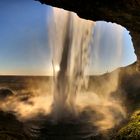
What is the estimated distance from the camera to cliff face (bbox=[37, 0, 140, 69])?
1035 cm

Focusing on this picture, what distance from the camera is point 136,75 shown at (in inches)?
1329

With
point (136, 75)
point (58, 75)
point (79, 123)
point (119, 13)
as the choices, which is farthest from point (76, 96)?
point (119, 13)

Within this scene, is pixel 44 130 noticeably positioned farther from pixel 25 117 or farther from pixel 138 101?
pixel 138 101

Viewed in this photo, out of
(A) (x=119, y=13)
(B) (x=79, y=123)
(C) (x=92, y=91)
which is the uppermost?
(A) (x=119, y=13)

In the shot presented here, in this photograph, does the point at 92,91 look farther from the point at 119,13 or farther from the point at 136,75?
the point at 119,13

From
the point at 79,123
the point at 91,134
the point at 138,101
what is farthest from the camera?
the point at 138,101

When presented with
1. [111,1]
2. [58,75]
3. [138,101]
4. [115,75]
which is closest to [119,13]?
[111,1]

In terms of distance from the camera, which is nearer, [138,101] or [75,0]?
[75,0]

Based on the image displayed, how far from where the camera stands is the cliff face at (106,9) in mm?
10352

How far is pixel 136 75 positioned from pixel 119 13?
2348 cm

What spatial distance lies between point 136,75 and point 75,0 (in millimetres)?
24357

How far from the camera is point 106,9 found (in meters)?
→ 10.8

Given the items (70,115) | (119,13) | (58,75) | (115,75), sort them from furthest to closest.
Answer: (115,75)
(58,75)
(70,115)
(119,13)

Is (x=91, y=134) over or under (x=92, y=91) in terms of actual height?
over
